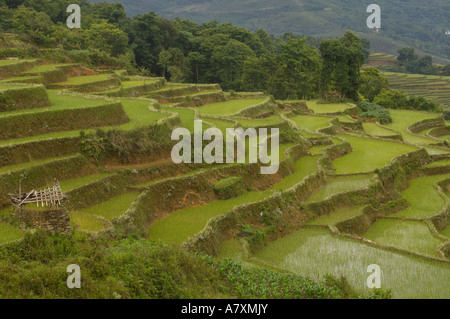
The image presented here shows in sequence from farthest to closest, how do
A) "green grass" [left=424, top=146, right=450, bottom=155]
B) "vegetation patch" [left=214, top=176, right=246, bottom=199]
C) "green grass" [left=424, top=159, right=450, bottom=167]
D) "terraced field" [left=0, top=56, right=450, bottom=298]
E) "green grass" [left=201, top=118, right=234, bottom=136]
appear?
"green grass" [left=424, top=146, right=450, bottom=155], "green grass" [left=424, top=159, right=450, bottom=167], "green grass" [left=201, top=118, right=234, bottom=136], "vegetation patch" [left=214, top=176, right=246, bottom=199], "terraced field" [left=0, top=56, right=450, bottom=298]

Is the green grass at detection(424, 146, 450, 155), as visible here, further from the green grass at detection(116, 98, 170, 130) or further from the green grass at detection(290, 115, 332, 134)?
the green grass at detection(116, 98, 170, 130)

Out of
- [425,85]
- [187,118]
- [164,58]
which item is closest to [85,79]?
[187,118]

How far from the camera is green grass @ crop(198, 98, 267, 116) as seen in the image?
90.3 feet

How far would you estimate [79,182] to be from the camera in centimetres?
1356

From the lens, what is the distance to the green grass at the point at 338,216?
1612 centimetres

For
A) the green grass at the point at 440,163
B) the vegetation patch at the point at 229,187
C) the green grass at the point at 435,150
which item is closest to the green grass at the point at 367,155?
the green grass at the point at 440,163

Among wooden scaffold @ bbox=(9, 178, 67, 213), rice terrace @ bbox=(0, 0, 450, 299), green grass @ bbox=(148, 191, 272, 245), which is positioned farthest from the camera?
green grass @ bbox=(148, 191, 272, 245)

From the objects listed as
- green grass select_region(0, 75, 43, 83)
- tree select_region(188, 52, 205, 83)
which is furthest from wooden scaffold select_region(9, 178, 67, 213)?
tree select_region(188, 52, 205, 83)

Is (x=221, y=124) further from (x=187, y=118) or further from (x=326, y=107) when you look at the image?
(x=326, y=107)

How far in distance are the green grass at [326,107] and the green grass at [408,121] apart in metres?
3.67

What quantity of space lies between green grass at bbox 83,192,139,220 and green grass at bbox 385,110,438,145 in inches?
796

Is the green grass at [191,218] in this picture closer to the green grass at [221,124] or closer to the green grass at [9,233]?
the green grass at [9,233]

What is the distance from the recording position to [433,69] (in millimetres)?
82688
